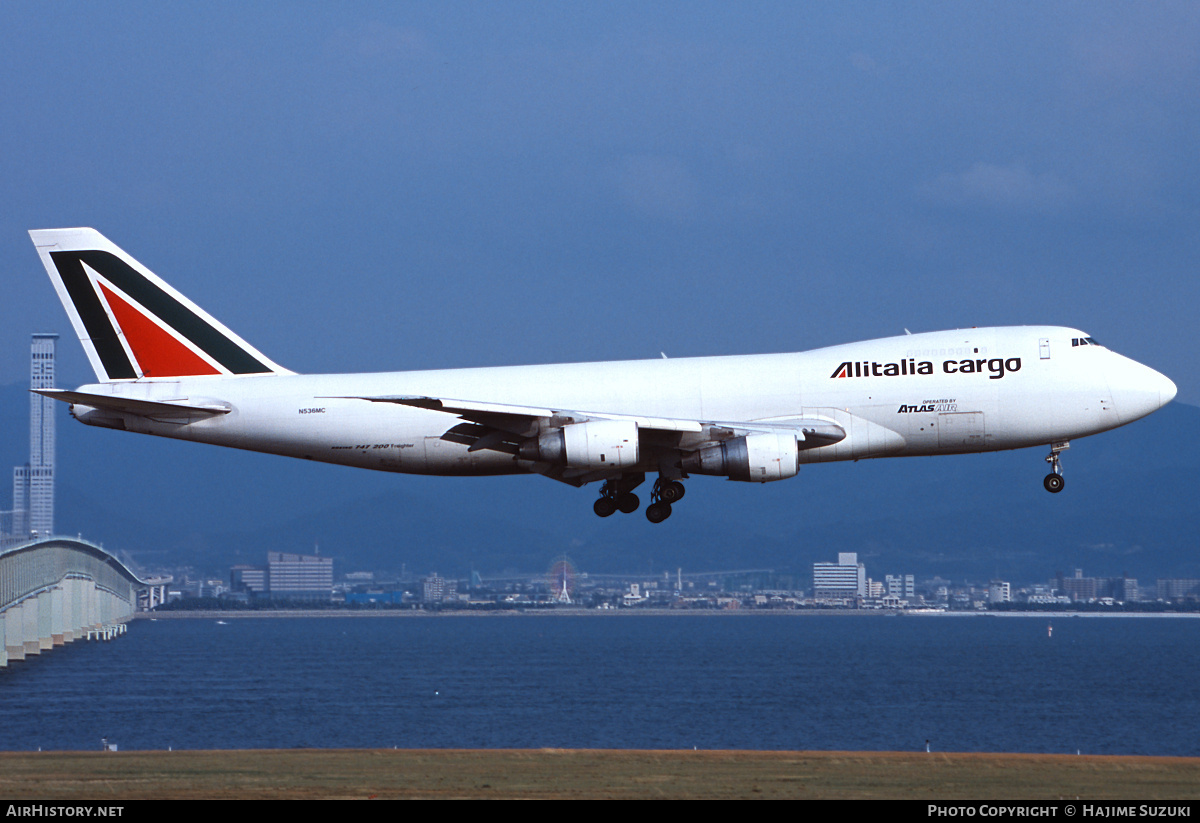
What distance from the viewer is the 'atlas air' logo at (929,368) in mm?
41781

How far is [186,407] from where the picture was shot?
43969mm

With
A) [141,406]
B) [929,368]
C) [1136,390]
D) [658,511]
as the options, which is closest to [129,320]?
[141,406]

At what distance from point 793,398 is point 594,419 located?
652cm

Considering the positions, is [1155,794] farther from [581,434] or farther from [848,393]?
[581,434]

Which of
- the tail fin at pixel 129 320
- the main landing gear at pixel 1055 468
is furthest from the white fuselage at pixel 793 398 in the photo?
the tail fin at pixel 129 320

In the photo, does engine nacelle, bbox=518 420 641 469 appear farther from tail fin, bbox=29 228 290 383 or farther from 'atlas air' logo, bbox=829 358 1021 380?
tail fin, bbox=29 228 290 383

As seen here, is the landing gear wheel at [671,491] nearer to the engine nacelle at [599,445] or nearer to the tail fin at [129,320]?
the engine nacelle at [599,445]

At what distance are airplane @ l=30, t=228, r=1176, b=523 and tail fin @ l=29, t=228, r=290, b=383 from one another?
1095 mm

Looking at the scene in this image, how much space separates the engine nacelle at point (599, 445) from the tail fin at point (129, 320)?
40.9 feet

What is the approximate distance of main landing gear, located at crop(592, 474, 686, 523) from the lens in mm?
41500

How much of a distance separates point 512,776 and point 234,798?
11.5 m

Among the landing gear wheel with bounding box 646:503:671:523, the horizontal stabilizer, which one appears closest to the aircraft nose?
the landing gear wheel with bounding box 646:503:671:523
